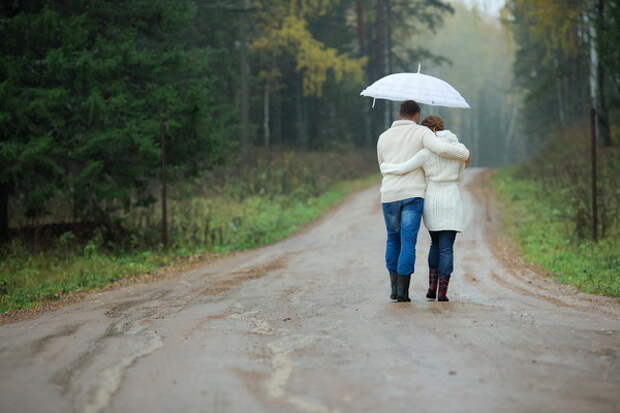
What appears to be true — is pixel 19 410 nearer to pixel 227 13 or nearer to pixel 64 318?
pixel 64 318

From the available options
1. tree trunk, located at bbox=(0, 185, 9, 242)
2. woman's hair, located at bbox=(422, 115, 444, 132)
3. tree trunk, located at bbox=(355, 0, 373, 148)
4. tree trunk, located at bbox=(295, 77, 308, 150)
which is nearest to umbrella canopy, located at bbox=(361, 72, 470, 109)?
woman's hair, located at bbox=(422, 115, 444, 132)

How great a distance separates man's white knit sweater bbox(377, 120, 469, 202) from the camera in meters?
7.64

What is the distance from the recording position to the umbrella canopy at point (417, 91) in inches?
308

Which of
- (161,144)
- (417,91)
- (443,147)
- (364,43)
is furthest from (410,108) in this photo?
(364,43)

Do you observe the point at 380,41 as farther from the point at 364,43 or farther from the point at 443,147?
the point at 443,147

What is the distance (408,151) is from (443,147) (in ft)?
1.23

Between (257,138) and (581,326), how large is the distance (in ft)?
113

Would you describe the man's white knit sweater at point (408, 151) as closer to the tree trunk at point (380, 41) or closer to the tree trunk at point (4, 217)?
the tree trunk at point (4, 217)

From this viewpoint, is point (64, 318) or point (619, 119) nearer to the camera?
point (64, 318)

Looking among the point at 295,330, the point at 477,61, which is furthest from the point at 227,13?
the point at 477,61

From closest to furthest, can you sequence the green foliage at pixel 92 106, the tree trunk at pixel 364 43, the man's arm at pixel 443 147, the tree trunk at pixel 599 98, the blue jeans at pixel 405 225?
the man's arm at pixel 443 147 < the blue jeans at pixel 405 225 < the green foliage at pixel 92 106 < the tree trunk at pixel 599 98 < the tree trunk at pixel 364 43

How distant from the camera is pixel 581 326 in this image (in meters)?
6.30

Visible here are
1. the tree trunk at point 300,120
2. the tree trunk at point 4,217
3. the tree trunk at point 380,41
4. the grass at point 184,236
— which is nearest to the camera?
the grass at point 184,236

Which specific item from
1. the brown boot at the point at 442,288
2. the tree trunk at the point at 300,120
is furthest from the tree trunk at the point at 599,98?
the brown boot at the point at 442,288
